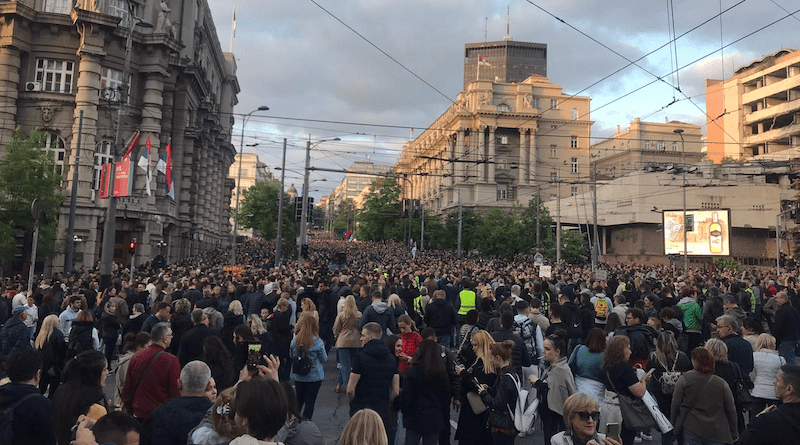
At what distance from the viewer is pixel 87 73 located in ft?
108

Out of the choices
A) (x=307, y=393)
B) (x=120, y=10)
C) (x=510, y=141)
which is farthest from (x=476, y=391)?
(x=510, y=141)

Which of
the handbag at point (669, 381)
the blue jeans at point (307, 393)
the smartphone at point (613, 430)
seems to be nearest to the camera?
the smartphone at point (613, 430)

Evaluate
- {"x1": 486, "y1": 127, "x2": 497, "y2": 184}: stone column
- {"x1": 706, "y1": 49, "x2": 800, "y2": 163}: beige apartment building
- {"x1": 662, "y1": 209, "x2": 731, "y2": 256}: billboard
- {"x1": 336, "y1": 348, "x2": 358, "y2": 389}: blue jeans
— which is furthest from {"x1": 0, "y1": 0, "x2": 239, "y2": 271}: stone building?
{"x1": 706, "y1": 49, "x2": 800, "y2": 163}: beige apartment building

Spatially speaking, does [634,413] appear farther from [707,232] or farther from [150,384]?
[707,232]

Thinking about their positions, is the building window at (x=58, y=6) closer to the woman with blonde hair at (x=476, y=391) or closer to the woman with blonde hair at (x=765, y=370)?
the woman with blonde hair at (x=476, y=391)

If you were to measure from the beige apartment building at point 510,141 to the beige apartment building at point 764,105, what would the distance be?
1860 centimetres

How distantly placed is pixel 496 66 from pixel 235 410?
143 meters

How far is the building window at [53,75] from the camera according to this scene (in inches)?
1330

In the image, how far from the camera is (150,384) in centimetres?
598

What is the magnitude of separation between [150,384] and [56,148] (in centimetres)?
3269

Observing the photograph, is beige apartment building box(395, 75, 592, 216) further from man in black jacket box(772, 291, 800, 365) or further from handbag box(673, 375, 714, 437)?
handbag box(673, 375, 714, 437)

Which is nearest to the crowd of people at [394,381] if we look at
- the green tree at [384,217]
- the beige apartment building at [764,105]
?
the beige apartment building at [764,105]

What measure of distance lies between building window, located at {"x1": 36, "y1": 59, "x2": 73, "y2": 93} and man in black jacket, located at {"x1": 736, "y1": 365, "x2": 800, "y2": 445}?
3704cm

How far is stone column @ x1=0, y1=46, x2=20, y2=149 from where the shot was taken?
3231 centimetres
